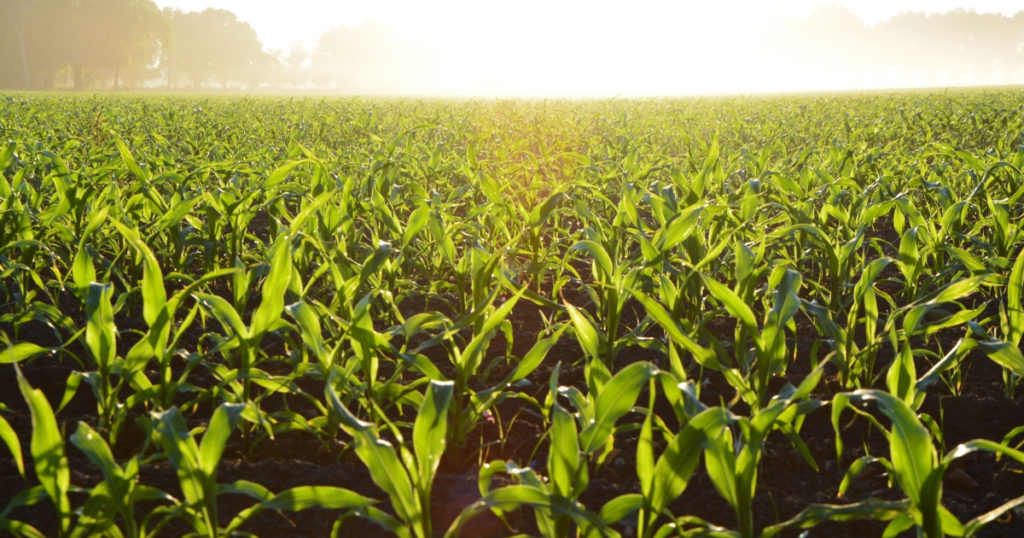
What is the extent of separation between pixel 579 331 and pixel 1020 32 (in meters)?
156

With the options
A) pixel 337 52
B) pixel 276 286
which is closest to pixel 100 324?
pixel 276 286

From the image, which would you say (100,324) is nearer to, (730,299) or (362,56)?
(730,299)

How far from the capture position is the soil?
169 cm

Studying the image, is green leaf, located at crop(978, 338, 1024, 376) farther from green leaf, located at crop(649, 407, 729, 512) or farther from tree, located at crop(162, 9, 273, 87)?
tree, located at crop(162, 9, 273, 87)

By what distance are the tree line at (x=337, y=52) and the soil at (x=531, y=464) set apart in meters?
55.2

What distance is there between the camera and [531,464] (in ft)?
6.37

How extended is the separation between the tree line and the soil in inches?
2173

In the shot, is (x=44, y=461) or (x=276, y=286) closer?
(x=44, y=461)

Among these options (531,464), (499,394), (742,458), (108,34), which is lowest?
(531,464)

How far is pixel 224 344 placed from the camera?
6.36 ft

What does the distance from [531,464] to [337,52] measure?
160223 millimetres

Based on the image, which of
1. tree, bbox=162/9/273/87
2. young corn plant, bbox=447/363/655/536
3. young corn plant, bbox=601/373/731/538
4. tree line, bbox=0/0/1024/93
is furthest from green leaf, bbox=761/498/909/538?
tree, bbox=162/9/273/87

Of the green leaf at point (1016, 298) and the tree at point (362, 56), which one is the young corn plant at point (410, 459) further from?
the tree at point (362, 56)

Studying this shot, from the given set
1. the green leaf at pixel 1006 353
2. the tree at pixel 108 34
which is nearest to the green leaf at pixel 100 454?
the green leaf at pixel 1006 353
